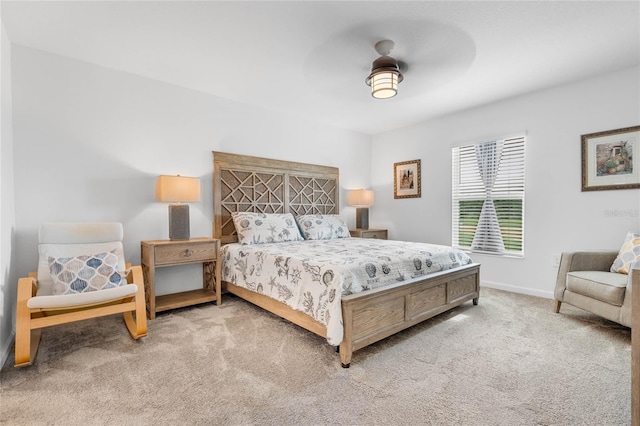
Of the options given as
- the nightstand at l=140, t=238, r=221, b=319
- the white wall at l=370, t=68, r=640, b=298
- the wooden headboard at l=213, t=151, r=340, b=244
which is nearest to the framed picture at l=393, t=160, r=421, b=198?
the white wall at l=370, t=68, r=640, b=298

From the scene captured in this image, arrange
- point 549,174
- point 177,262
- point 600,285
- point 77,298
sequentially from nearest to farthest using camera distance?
point 77,298, point 600,285, point 177,262, point 549,174

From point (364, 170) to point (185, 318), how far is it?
3.86 m

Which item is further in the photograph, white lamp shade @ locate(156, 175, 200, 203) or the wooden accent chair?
white lamp shade @ locate(156, 175, 200, 203)

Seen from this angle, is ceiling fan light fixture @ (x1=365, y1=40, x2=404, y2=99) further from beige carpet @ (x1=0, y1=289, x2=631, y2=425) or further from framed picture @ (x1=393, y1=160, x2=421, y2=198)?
framed picture @ (x1=393, y1=160, x2=421, y2=198)

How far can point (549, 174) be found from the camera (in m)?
3.57

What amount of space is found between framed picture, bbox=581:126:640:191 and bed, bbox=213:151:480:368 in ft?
5.18

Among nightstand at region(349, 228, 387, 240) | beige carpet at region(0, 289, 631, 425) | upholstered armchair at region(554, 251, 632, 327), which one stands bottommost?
beige carpet at region(0, 289, 631, 425)

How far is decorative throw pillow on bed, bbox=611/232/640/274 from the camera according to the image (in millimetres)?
2607

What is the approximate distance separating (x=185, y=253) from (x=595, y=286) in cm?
379

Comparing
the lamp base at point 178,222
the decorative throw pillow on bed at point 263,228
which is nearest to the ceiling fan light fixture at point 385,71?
the decorative throw pillow on bed at point 263,228

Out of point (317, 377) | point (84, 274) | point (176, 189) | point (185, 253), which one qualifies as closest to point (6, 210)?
point (84, 274)

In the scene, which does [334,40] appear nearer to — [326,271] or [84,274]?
[326,271]

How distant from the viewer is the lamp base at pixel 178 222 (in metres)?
3.18

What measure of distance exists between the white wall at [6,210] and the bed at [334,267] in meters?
1.78
